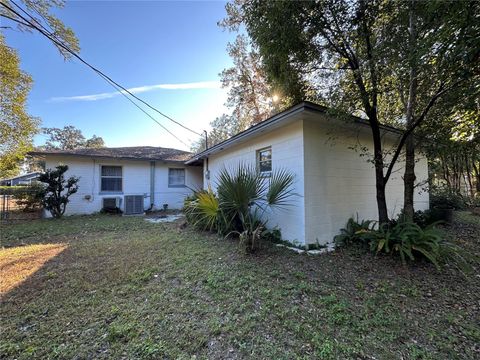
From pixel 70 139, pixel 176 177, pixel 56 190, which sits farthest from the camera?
pixel 70 139

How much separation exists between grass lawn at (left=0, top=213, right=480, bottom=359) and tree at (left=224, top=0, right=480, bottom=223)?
1839 millimetres

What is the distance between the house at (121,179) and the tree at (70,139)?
→ 33106 mm

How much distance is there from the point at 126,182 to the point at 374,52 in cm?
1073

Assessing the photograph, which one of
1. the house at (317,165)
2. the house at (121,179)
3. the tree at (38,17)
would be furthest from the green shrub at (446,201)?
the tree at (38,17)

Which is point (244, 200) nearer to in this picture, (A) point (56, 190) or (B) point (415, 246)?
(B) point (415, 246)

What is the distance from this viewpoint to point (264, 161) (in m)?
5.85

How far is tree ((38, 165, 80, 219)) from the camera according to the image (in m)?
7.99

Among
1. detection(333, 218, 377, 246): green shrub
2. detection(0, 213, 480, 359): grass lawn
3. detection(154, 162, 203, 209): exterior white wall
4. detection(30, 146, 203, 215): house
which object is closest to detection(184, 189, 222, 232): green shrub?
detection(0, 213, 480, 359): grass lawn

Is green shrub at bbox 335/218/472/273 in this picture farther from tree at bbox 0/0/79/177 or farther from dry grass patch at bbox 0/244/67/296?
tree at bbox 0/0/79/177

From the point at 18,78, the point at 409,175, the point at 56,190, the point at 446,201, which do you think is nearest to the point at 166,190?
the point at 56,190

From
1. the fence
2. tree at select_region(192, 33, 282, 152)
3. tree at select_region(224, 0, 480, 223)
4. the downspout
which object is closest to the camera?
tree at select_region(224, 0, 480, 223)

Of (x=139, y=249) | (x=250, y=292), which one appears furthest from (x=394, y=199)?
(x=139, y=249)

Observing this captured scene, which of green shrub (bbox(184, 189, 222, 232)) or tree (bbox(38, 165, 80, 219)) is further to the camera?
tree (bbox(38, 165, 80, 219))

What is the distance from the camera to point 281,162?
5027mm
